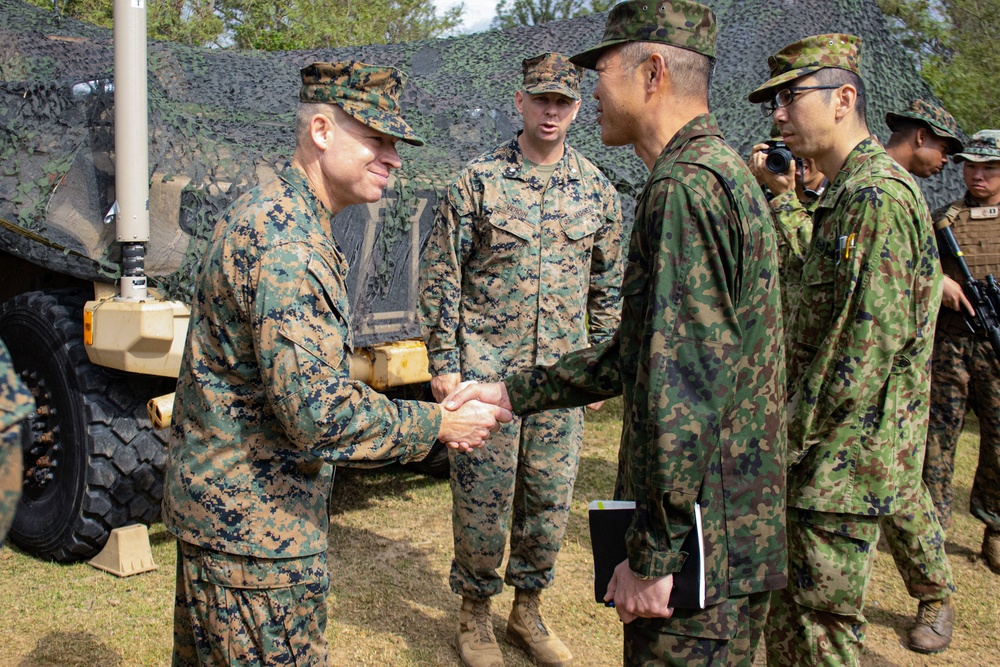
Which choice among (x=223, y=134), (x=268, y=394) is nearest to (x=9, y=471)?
(x=268, y=394)

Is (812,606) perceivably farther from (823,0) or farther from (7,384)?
(823,0)

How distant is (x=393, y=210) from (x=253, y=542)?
2562 mm

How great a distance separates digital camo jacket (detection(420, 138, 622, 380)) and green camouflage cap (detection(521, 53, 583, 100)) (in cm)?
29

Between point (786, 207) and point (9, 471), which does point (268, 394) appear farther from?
point (786, 207)

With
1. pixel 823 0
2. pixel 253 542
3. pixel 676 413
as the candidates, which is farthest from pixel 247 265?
pixel 823 0

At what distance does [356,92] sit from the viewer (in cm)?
228

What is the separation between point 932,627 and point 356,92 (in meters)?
3.17

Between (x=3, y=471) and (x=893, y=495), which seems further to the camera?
(x=893, y=495)

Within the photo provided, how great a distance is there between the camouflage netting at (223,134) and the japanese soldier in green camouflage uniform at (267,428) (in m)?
A: 1.95

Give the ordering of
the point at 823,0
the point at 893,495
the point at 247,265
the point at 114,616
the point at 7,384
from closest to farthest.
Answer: the point at 7,384, the point at 247,265, the point at 893,495, the point at 114,616, the point at 823,0

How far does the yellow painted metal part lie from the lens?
3764 mm

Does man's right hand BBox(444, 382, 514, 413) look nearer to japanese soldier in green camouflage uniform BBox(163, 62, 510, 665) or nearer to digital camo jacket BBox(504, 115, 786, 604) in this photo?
japanese soldier in green camouflage uniform BBox(163, 62, 510, 665)

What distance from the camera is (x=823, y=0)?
687cm

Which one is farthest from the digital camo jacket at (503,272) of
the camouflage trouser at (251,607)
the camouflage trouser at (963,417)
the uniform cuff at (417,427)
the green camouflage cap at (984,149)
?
the green camouflage cap at (984,149)
